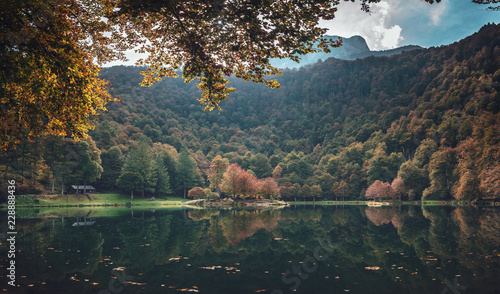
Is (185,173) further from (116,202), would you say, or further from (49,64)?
(49,64)

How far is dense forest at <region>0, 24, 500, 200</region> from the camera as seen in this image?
189 feet

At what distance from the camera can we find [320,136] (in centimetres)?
14975

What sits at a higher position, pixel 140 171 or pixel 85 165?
pixel 85 165

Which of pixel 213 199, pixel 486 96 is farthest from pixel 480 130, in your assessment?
pixel 213 199

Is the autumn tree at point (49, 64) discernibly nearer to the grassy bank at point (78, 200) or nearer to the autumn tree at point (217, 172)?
the grassy bank at point (78, 200)

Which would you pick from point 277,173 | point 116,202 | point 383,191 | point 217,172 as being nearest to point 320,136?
point 277,173

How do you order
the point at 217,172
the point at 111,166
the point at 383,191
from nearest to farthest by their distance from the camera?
the point at 217,172 → the point at 111,166 → the point at 383,191

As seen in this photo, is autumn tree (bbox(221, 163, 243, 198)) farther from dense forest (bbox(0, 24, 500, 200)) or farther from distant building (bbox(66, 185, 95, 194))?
distant building (bbox(66, 185, 95, 194))

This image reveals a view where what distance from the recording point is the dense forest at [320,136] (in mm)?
57750

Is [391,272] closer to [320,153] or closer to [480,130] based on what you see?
[480,130]

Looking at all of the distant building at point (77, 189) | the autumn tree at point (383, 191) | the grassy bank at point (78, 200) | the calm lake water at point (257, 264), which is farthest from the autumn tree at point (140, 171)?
the autumn tree at point (383, 191)

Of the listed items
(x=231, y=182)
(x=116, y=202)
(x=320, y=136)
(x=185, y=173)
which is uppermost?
(x=320, y=136)

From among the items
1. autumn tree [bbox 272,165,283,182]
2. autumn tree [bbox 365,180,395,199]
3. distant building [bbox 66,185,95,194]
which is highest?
autumn tree [bbox 272,165,283,182]

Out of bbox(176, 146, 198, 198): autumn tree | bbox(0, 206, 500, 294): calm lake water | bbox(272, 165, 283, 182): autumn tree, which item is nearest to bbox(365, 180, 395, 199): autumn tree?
bbox(272, 165, 283, 182): autumn tree
